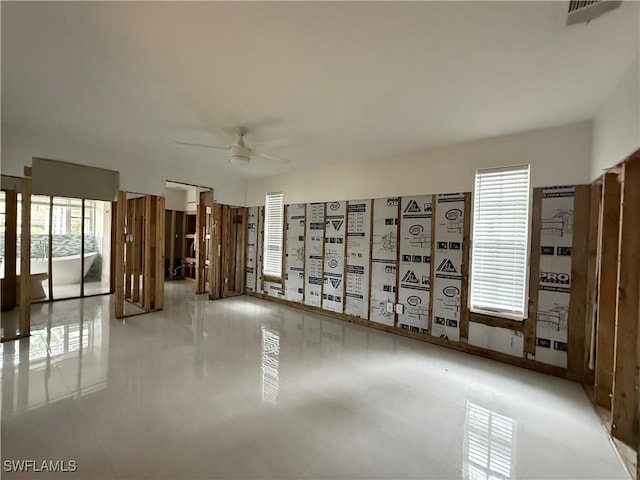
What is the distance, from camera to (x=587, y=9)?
1538 millimetres

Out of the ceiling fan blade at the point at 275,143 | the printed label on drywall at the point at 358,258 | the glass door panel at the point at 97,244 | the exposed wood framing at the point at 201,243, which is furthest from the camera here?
the glass door panel at the point at 97,244

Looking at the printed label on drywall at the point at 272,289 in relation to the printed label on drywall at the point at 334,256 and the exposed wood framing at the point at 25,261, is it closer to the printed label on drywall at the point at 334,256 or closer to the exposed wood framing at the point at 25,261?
the printed label on drywall at the point at 334,256

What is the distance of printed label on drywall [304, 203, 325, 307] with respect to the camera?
5129 mm

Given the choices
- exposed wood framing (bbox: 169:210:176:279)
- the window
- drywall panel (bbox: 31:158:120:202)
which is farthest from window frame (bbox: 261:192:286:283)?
exposed wood framing (bbox: 169:210:176:279)

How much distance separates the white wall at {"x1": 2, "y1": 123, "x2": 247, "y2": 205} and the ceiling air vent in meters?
5.11

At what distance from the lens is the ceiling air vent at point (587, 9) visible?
1.49 metres

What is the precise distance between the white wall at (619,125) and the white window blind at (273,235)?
4.60 m

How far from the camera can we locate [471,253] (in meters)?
3.55

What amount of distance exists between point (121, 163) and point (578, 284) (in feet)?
20.7

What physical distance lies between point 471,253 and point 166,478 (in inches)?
141

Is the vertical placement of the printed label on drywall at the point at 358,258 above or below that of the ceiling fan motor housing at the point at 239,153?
below

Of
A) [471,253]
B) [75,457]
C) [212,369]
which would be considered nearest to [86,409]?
[75,457]

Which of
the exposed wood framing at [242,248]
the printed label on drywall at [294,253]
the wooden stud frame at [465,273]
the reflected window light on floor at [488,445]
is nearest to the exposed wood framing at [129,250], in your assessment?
the exposed wood framing at [242,248]

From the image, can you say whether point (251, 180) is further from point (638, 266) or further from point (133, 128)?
point (638, 266)
